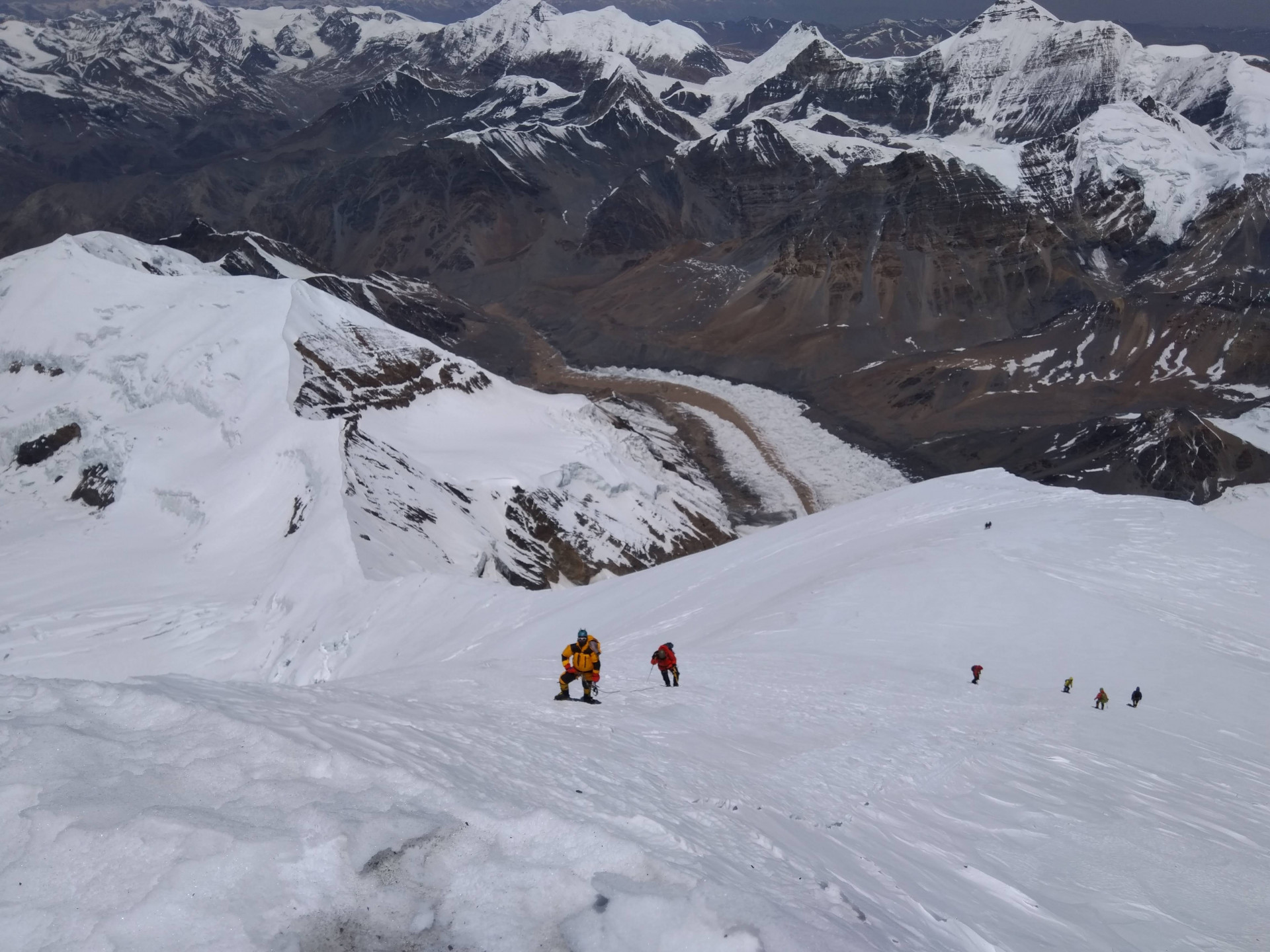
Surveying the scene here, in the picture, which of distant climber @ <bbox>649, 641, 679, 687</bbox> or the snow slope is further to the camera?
distant climber @ <bbox>649, 641, 679, 687</bbox>

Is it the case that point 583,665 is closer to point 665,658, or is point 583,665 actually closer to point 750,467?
point 665,658

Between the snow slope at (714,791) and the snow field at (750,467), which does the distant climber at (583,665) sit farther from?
the snow field at (750,467)

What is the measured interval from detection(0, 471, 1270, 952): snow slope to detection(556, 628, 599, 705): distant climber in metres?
0.52

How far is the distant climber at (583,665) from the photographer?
614 inches

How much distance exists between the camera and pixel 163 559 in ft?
164

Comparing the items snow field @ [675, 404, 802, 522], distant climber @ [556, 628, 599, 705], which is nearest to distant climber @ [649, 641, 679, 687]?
distant climber @ [556, 628, 599, 705]

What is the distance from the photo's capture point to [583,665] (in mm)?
15648

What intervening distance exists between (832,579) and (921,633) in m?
5.26

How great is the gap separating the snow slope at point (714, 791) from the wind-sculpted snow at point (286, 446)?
2745 cm

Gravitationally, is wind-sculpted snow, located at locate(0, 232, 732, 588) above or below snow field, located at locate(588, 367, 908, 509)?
below

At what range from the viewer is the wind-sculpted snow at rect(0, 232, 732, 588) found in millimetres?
51812

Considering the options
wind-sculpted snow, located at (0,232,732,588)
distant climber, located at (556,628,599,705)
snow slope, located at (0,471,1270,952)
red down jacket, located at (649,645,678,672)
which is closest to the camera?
snow slope, located at (0,471,1270,952)

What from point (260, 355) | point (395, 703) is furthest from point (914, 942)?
point (260, 355)

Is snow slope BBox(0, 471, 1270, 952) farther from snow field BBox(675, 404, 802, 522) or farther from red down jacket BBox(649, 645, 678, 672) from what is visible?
snow field BBox(675, 404, 802, 522)
